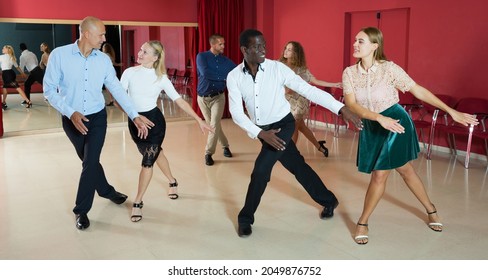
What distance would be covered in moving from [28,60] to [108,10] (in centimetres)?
159

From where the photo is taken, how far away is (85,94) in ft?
12.0

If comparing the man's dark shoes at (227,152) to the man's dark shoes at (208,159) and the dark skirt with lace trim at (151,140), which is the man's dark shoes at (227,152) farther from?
the dark skirt with lace trim at (151,140)

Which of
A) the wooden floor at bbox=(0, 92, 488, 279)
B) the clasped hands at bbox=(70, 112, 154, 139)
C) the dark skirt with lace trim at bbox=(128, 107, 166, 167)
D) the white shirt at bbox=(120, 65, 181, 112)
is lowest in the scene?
the wooden floor at bbox=(0, 92, 488, 279)

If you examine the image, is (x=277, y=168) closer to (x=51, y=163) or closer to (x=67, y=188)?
(x=67, y=188)

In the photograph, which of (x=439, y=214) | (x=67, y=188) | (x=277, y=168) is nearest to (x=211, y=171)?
(x=277, y=168)

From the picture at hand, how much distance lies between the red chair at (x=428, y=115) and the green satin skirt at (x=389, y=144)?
310 cm

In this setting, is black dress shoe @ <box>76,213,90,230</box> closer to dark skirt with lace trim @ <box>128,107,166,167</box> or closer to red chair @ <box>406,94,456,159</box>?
dark skirt with lace trim @ <box>128,107,166,167</box>

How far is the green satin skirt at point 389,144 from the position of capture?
3330 mm

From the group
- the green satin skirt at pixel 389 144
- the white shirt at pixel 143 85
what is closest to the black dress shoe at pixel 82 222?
the white shirt at pixel 143 85

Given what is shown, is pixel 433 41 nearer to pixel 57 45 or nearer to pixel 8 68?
pixel 57 45

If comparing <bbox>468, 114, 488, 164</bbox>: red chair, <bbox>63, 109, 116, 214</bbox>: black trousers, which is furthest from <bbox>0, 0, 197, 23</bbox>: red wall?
<bbox>468, 114, 488, 164</bbox>: red chair

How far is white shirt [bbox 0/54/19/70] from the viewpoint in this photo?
8078 millimetres

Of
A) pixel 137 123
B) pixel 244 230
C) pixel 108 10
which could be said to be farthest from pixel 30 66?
pixel 244 230

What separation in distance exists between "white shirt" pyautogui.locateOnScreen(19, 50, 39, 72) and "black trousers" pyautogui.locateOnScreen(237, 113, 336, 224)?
6242 millimetres
